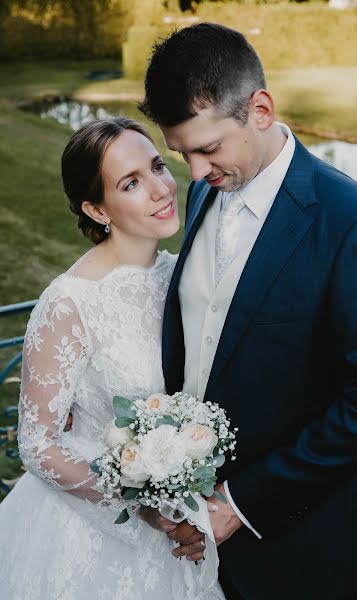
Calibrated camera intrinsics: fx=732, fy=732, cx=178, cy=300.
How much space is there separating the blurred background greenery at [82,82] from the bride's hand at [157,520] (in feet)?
7.70

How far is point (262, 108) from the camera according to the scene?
2061mm

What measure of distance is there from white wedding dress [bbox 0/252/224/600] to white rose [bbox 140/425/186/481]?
50 cm

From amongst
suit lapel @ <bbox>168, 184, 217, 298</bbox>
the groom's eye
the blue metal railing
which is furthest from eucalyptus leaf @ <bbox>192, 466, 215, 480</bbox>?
the blue metal railing

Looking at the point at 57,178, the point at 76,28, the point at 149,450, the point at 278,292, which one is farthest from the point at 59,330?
the point at 76,28

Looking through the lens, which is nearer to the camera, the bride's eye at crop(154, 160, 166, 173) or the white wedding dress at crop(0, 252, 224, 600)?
the white wedding dress at crop(0, 252, 224, 600)

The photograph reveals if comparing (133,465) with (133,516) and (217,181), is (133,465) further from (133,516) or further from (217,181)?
(217,181)

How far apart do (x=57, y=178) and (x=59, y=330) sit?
9.90 meters

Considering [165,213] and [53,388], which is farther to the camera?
[165,213]

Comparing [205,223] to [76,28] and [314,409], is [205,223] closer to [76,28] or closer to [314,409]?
[314,409]

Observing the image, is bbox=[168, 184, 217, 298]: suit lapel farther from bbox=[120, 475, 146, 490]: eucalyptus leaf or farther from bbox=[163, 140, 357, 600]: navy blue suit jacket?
bbox=[120, 475, 146, 490]: eucalyptus leaf

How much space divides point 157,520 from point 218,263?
803 millimetres

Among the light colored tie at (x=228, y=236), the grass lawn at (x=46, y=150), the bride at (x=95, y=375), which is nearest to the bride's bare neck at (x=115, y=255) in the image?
the bride at (x=95, y=375)

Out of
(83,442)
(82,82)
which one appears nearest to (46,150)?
(82,82)

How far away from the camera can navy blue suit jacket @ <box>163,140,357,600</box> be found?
77.8 inches
